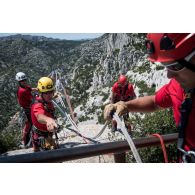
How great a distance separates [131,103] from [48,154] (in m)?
0.84

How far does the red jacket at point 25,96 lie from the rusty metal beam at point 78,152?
8.04 metres

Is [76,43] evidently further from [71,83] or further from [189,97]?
[189,97]

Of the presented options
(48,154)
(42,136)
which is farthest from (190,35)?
(42,136)

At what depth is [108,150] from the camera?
2.37 metres

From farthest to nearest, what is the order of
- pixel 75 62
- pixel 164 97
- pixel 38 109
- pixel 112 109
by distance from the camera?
pixel 75 62, pixel 38 109, pixel 164 97, pixel 112 109

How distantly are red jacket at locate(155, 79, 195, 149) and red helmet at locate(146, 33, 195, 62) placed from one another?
309 mm

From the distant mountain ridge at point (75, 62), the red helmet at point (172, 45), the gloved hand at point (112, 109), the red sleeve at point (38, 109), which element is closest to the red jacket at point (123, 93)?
the red sleeve at point (38, 109)

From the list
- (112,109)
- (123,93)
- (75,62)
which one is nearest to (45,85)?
(123,93)

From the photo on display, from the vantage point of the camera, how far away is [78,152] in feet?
7.30

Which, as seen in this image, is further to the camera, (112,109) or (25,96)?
(25,96)

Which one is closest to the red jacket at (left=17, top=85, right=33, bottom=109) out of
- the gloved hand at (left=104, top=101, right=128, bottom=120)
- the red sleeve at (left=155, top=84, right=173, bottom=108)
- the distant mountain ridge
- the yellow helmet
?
the yellow helmet

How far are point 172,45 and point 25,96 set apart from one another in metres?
8.59

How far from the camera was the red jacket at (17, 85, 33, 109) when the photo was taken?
33.9ft

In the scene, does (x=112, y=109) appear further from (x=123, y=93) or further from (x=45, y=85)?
(x=123, y=93)
